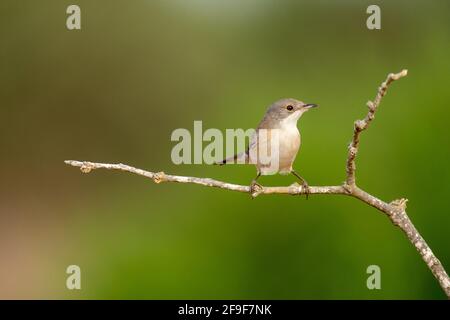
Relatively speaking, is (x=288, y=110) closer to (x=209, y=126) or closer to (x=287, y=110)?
(x=287, y=110)

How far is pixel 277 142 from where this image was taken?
4699 mm

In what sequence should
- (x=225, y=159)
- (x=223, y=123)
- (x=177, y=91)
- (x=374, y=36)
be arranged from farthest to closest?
(x=177, y=91)
(x=374, y=36)
(x=223, y=123)
(x=225, y=159)

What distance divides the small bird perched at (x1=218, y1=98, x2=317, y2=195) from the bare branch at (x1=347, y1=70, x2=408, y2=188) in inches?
57.7

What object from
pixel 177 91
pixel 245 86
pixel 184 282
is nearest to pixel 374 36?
pixel 245 86

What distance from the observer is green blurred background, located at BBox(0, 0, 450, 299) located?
666 cm

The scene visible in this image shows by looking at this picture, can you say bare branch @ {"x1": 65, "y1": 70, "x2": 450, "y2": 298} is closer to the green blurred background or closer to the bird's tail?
the bird's tail

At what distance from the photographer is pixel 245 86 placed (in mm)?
9398

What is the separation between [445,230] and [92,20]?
6202 millimetres

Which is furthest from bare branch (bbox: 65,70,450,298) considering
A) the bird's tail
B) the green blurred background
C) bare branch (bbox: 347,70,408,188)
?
the green blurred background

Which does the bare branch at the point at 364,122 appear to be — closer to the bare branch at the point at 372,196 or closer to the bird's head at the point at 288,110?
the bare branch at the point at 372,196

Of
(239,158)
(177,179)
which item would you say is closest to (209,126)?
(239,158)

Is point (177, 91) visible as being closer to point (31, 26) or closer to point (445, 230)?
point (31, 26)

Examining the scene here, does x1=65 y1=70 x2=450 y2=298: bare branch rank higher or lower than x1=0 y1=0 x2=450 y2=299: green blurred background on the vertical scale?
lower

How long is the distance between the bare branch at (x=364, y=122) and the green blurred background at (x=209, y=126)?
3314 millimetres
